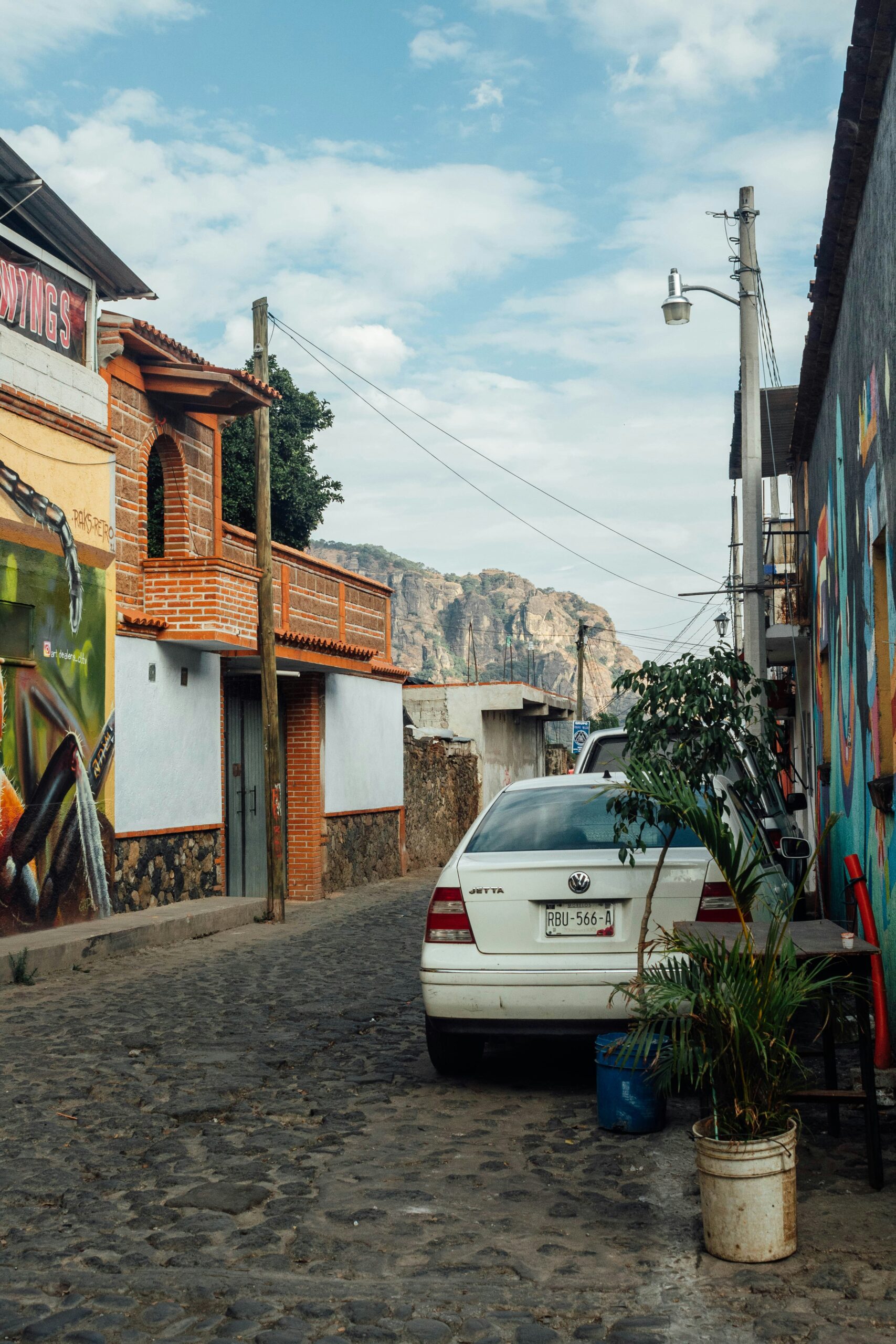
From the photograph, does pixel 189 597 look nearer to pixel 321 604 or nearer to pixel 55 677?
pixel 55 677

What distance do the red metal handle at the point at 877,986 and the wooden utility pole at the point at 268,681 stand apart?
9.76 meters

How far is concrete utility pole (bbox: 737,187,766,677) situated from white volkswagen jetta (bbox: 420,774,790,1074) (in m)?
7.65

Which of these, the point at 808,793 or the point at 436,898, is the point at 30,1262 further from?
the point at 808,793

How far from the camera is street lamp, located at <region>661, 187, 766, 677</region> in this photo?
13.3 meters

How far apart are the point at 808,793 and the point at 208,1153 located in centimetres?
1279

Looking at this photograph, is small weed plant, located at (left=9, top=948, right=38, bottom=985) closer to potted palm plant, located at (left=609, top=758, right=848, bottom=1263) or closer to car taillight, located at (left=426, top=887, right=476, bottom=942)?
car taillight, located at (left=426, top=887, right=476, bottom=942)

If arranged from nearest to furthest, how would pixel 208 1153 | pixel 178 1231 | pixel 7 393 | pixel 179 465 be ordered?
1. pixel 178 1231
2. pixel 208 1153
3. pixel 7 393
4. pixel 179 465

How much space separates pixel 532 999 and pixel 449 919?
1.84ft

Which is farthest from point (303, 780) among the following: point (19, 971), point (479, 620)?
point (479, 620)

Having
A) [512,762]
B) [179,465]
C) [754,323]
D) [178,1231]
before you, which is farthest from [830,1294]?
[512,762]

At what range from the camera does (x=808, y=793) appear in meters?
16.5

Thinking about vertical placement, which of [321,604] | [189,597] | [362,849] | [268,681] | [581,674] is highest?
[581,674]

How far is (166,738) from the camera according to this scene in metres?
14.3

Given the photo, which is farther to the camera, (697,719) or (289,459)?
(289,459)
